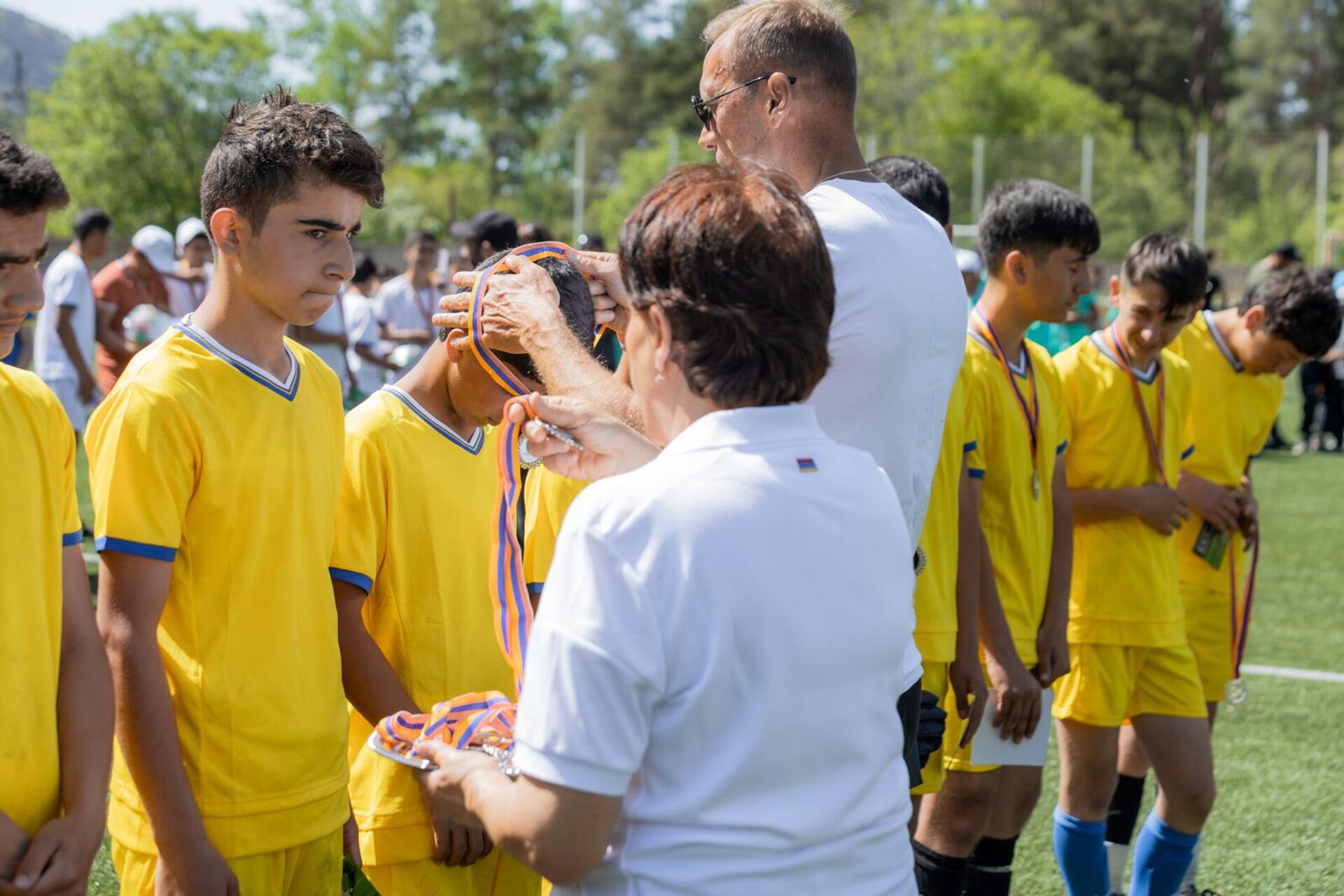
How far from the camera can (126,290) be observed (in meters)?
10.8

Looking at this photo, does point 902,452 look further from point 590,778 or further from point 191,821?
point 191,821

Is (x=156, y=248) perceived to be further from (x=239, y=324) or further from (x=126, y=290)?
(x=239, y=324)

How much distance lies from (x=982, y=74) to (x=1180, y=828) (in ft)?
179

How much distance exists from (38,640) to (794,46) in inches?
68.3

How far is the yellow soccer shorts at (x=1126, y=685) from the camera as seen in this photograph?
461 cm

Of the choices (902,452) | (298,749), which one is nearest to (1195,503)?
(902,452)

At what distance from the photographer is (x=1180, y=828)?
4543mm

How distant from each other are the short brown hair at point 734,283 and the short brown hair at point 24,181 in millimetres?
1102

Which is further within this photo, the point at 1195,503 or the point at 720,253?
→ the point at 1195,503

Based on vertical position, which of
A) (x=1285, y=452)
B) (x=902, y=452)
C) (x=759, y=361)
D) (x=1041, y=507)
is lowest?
(x=1285, y=452)

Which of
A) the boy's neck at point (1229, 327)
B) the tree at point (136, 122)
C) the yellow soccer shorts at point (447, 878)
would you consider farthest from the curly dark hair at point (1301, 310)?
the tree at point (136, 122)

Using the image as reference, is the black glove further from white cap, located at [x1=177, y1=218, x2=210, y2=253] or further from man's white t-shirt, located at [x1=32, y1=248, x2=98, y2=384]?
white cap, located at [x1=177, y1=218, x2=210, y2=253]

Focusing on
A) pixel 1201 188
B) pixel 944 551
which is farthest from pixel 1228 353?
pixel 1201 188

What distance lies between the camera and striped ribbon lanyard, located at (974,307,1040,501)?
13.8ft
